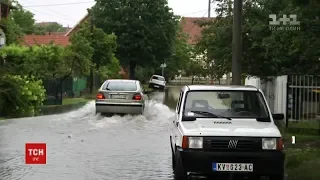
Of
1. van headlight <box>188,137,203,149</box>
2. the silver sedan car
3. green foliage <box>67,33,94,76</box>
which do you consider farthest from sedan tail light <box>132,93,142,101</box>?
green foliage <box>67,33,94,76</box>

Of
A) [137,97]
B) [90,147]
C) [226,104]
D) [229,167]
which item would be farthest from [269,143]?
[137,97]

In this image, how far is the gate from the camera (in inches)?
685

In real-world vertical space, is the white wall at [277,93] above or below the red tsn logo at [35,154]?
above

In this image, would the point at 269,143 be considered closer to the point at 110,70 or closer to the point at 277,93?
the point at 277,93

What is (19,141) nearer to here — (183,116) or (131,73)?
(183,116)

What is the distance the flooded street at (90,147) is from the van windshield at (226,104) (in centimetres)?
136

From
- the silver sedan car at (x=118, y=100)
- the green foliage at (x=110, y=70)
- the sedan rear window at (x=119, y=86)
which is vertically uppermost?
the green foliage at (x=110, y=70)

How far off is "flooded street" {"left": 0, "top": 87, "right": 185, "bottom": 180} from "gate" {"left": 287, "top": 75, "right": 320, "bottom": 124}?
13.1ft

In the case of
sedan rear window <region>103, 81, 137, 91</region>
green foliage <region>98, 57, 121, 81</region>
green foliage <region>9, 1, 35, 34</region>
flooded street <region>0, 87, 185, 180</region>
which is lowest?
flooded street <region>0, 87, 185, 180</region>

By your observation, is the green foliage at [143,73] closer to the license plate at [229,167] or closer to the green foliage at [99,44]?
the green foliage at [99,44]

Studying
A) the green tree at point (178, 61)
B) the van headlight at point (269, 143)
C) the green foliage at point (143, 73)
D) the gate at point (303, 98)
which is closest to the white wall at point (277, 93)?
the gate at point (303, 98)

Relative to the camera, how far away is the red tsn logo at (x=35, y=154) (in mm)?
11416

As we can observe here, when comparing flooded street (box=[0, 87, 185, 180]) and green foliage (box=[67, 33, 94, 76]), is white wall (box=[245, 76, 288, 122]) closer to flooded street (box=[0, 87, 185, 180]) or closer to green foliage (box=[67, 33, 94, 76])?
flooded street (box=[0, 87, 185, 180])

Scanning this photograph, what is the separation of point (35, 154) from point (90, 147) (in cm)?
167
